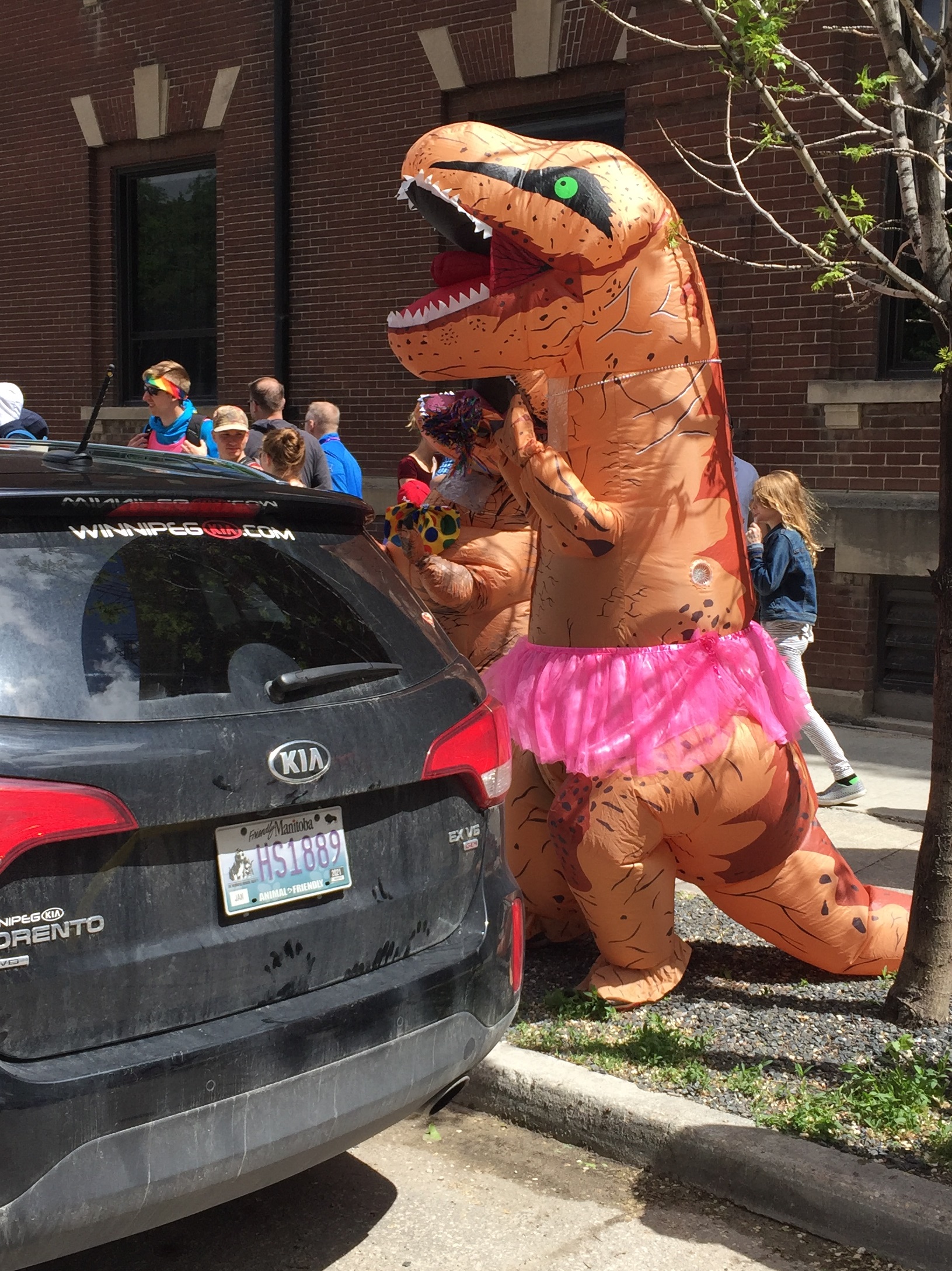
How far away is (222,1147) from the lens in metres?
2.49

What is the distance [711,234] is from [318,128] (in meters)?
4.36

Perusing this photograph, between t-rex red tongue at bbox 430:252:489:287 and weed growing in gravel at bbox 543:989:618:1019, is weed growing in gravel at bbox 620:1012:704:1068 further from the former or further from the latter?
t-rex red tongue at bbox 430:252:489:287

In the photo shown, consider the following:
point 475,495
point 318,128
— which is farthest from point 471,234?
point 318,128

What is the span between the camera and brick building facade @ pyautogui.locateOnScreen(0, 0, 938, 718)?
351 inches

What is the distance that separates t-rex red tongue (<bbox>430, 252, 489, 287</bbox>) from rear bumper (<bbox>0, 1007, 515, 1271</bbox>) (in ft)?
7.49

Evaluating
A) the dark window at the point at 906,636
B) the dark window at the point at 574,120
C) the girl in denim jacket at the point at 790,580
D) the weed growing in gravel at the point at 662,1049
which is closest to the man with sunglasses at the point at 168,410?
the girl in denim jacket at the point at 790,580

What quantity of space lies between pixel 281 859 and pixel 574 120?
8924mm

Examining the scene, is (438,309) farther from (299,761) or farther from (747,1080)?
(747,1080)

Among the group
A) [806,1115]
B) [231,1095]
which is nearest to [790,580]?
[806,1115]

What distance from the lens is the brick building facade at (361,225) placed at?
892 cm

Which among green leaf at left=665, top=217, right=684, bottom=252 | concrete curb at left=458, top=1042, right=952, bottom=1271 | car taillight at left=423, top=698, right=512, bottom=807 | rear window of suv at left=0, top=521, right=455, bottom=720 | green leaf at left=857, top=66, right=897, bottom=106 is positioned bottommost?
concrete curb at left=458, top=1042, right=952, bottom=1271

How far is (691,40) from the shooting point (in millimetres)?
9148

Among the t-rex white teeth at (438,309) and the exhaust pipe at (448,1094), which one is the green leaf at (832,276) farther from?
the exhaust pipe at (448,1094)

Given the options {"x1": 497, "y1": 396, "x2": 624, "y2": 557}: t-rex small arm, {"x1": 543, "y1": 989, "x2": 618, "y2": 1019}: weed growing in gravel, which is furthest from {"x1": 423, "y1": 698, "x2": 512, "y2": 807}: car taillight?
{"x1": 543, "y1": 989, "x2": 618, "y2": 1019}: weed growing in gravel
